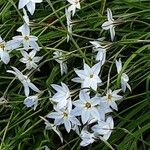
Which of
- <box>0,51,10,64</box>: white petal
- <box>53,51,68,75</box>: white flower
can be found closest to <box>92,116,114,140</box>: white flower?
<box>53,51,68,75</box>: white flower

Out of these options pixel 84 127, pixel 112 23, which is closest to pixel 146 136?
pixel 84 127

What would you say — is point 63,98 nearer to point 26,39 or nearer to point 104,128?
point 104,128

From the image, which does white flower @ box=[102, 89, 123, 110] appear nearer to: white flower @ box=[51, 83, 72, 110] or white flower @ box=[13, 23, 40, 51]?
white flower @ box=[51, 83, 72, 110]

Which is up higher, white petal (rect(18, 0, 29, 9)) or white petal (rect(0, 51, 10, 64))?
white petal (rect(18, 0, 29, 9))

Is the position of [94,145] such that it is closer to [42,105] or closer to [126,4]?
[42,105]

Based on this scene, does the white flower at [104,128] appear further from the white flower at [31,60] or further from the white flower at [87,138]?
the white flower at [31,60]

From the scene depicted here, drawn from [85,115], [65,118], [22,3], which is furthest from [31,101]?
[22,3]
